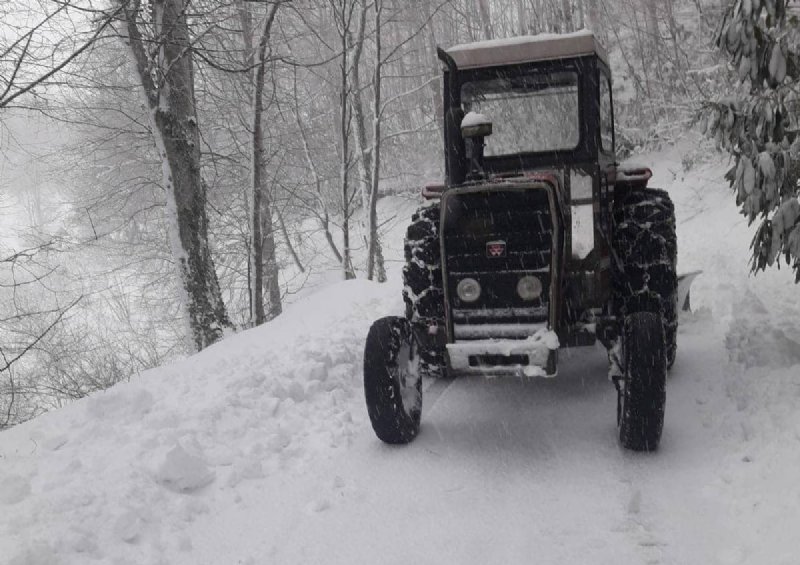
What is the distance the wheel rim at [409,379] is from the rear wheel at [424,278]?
0.47 ft

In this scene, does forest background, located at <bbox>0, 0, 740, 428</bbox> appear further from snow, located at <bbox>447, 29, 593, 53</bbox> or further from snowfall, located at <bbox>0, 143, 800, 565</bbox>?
snowfall, located at <bbox>0, 143, 800, 565</bbox>

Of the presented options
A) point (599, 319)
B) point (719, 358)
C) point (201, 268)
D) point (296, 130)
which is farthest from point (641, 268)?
point (296, 130)

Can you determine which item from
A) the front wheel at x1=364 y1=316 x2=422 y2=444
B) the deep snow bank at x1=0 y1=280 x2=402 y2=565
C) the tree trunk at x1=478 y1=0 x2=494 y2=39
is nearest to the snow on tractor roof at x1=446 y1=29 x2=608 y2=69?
the front wheel at x1=364 y1=316 x2=422 y2=444

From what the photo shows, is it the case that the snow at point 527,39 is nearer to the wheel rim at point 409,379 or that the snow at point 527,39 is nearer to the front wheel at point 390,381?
the front wheel at point 390,381

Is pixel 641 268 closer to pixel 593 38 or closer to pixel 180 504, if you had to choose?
pixel 593 38

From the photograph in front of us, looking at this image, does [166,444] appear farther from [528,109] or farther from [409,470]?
[528,109]

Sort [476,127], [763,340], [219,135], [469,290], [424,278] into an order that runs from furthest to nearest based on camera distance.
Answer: [219,135] → [763,340] → [424,278] → [469,290] → [476,127]

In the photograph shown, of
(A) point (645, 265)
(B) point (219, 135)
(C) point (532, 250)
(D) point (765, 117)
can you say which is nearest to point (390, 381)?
(C) point (532, 250)

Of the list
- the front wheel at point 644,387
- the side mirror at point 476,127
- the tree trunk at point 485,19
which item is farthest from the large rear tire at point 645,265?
the tree trunk at point 485,19

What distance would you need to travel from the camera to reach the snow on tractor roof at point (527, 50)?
4.50 m

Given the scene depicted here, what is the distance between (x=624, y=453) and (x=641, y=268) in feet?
4.50

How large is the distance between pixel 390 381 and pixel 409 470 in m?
0.52

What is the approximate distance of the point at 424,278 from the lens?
4500 millimetres

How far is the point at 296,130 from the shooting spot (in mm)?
17344
